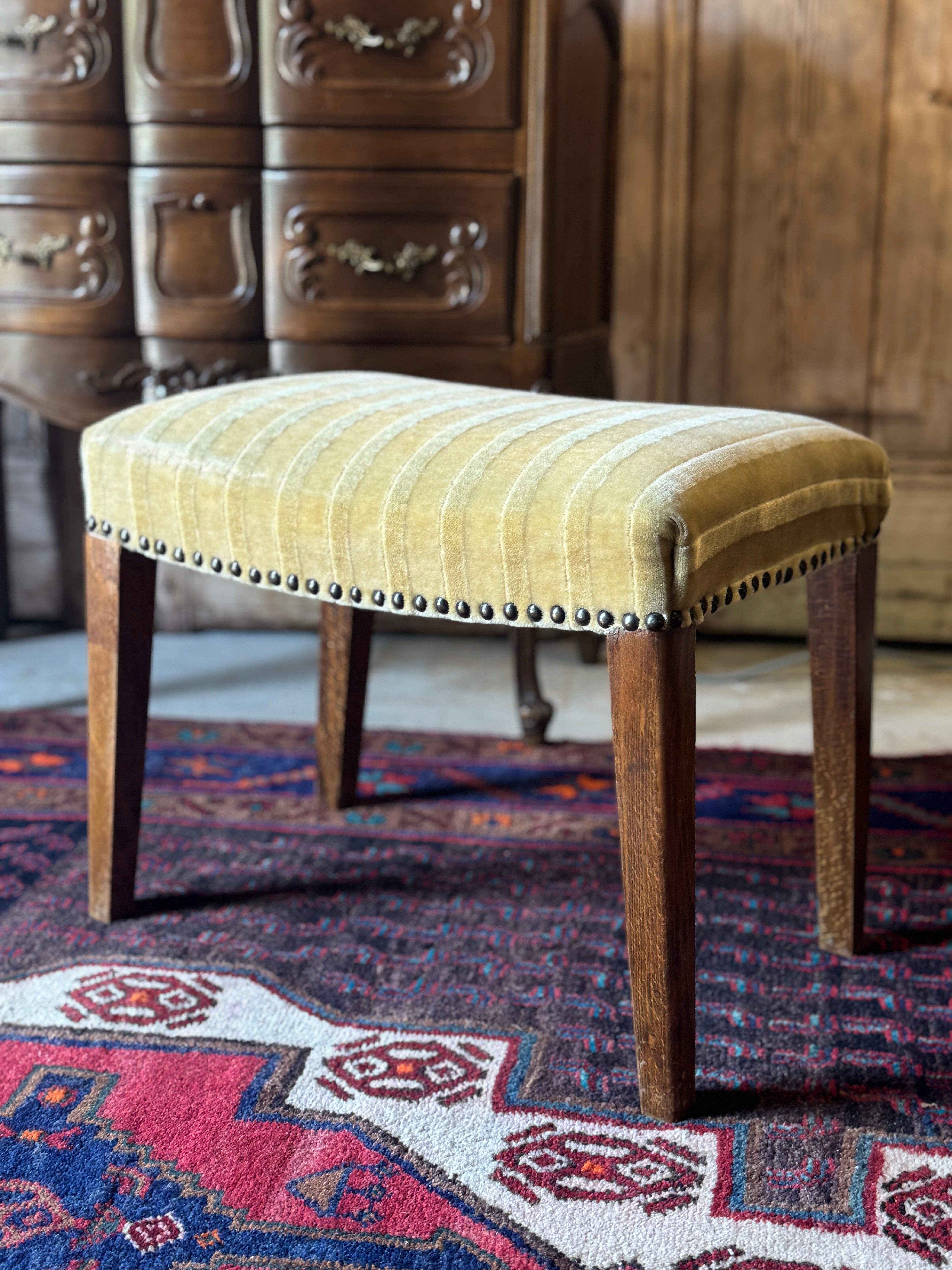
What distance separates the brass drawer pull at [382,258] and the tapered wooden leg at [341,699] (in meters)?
0.45

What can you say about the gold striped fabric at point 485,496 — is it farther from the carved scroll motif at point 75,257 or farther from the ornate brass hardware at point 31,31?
the ornate brass hardware at point 31,31

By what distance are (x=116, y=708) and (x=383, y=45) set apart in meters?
0.86

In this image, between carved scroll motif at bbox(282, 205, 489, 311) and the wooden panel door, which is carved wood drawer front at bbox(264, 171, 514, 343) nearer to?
carved scroll motif at bbox(282, 205, 489, 311)

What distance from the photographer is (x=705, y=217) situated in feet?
6.87

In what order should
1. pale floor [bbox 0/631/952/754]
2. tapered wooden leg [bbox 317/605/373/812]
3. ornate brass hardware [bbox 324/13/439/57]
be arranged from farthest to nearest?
pale floor [bbox 0/631/952/754] → ornate brass hardware [bbox 324/13/439/57] → tapered wooden leg [bbox 317/605/373/812]

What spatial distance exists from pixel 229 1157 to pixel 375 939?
33 cm

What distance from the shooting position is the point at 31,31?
1.52 m

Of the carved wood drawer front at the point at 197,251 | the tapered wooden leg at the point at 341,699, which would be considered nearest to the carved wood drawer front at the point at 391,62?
the carved wood drawer front at the point at 197,251

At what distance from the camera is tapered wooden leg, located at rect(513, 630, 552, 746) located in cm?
168

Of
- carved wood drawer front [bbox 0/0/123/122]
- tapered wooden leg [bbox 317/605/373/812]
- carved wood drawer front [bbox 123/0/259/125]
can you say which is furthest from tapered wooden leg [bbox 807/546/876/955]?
carved wood drawer front [bbox 0/0/123/122]

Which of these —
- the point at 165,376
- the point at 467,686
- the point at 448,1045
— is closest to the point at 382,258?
the point at 165,376

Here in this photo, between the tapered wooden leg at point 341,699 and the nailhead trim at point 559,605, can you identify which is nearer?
the nailhead trim at point 559,605

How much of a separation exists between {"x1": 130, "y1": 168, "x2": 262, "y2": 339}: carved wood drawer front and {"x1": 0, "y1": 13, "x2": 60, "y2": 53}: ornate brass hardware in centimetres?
18

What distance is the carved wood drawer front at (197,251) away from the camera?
5.12 feet
